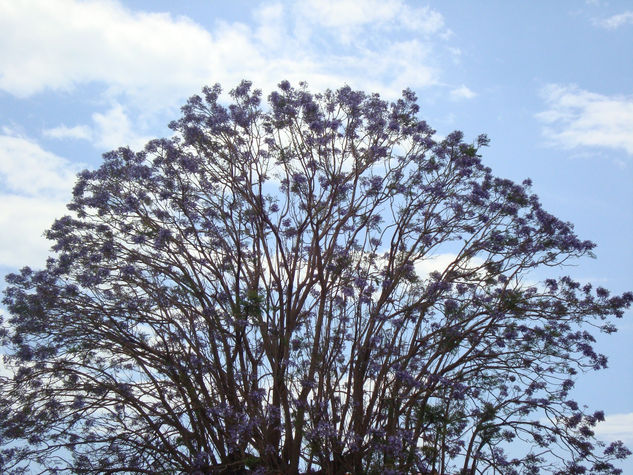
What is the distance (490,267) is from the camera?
12070mm

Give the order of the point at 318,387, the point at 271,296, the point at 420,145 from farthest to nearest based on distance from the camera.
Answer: the point at 420,145
the point at 271,296
the point at 318,387

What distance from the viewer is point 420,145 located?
41.3ft

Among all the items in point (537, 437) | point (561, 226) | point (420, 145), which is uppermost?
point (420, 145)

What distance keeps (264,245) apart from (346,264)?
1567 mm

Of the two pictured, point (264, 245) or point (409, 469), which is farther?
point (264, 245)

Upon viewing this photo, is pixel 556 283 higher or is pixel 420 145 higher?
pixel 420 145

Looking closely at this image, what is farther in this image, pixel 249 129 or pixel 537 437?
pixel 249 129

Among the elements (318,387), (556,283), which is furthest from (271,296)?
(556,283)

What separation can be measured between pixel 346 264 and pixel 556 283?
3.79m

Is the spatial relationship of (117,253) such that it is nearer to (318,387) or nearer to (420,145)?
(318,387)

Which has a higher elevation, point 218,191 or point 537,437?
point 218,191

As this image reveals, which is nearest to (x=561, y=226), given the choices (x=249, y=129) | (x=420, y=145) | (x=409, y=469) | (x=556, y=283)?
(x=556, y=283)

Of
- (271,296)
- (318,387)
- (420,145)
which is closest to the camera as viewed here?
(318,387)

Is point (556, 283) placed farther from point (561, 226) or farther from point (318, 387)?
point (318, 387)
